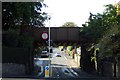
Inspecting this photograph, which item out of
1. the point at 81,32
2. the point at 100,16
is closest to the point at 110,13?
the point at 100,16

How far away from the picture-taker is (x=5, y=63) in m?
51.9

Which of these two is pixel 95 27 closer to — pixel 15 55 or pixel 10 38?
pixel 15 55

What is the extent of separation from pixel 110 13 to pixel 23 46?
43.0ft

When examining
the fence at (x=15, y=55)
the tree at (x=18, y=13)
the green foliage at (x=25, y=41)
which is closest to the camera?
the tree at (x=18, y=13)

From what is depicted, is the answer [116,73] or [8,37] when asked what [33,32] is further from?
[116,73]

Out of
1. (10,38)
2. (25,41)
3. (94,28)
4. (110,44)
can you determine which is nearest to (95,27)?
(94,28)

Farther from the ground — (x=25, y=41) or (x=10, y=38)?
(x=10, y=38)

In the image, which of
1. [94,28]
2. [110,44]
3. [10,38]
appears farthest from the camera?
[94,28]

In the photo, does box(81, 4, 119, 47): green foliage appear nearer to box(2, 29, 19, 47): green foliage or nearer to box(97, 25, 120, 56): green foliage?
box(2, 29, 19, 47): green foliage

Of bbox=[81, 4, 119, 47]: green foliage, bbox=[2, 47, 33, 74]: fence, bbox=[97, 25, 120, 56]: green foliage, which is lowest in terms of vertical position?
bbox=[2, 47, 33, 74]: fence

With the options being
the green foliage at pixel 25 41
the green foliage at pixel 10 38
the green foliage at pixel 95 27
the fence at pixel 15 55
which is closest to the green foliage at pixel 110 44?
the green foliage at pixel 95 27

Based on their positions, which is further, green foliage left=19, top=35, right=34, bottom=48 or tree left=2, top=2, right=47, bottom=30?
green foliage left=19, top=35, right=34, bottom=48

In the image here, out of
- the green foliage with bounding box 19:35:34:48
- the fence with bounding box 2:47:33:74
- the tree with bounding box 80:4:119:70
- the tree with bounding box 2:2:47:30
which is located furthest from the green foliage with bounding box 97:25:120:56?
the fence with bounding box 2:47:33:74

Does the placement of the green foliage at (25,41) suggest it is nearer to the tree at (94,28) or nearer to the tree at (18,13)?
the tree at (18,13)
